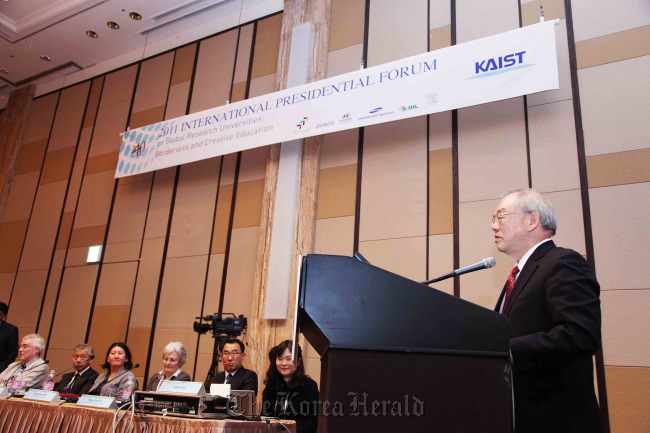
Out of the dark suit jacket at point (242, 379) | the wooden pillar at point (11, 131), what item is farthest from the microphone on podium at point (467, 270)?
the wooden pillar at point (11, 131)

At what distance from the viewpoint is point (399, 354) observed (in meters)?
1.27

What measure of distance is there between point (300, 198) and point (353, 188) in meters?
0.48

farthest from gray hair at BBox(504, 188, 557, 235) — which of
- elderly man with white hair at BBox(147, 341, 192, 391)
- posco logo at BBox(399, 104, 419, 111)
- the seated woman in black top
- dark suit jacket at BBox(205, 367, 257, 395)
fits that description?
elderly man with white hair at BBox(147, 341, 192, 391)

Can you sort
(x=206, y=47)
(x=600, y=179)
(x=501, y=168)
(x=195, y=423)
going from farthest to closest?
(x=206, y=47) < (x=501, y=168) < (x=600, y=179) < (x=195, y=423)

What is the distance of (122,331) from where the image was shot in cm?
542

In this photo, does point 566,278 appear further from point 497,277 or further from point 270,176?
point 270,176

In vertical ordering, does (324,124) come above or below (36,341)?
above

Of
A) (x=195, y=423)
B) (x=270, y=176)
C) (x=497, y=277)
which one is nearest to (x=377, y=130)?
(x=270, y=176)

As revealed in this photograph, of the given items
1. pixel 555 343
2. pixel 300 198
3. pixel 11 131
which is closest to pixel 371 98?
pixel 300 198

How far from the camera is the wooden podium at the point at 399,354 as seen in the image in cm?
123

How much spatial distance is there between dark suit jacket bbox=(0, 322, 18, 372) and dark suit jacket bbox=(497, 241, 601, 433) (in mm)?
4953

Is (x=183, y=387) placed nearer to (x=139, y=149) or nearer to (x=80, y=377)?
(x=80, y=377)

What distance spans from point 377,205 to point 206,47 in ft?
10.0

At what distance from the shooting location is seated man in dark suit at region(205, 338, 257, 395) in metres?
3.96
